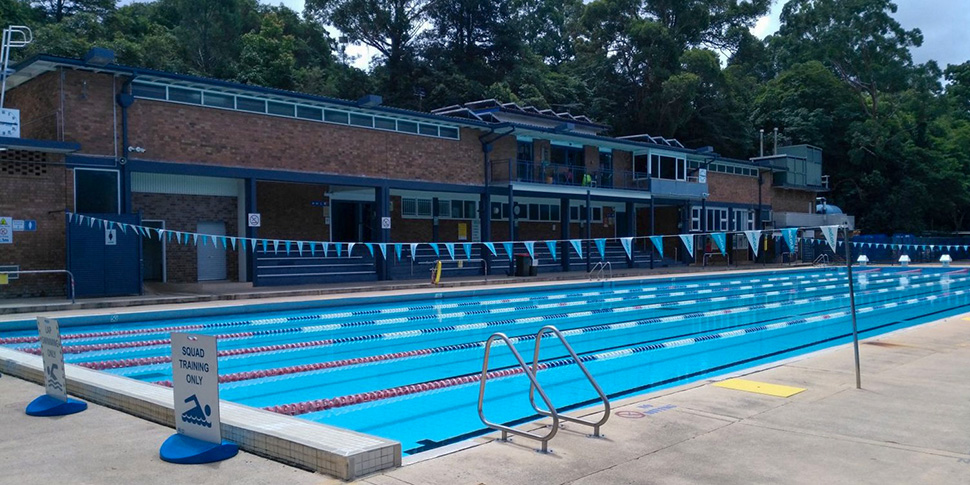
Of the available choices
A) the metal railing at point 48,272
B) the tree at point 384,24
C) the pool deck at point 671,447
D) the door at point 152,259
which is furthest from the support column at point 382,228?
the tree at point 384,24

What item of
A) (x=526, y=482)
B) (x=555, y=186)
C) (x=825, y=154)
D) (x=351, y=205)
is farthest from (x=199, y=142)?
(x=825, y=154)

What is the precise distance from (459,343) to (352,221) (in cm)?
1566

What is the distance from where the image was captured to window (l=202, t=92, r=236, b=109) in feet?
69.5

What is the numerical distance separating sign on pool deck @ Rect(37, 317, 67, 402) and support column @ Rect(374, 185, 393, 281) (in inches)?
704

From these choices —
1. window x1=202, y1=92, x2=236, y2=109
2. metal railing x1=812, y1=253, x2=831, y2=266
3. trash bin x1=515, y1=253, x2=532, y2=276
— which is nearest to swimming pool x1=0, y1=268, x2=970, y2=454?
trash bin x1=515, y1=253, x2=532, y2=276

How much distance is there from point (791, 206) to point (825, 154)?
42.7 ft

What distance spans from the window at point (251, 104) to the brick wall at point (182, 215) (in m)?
3.21

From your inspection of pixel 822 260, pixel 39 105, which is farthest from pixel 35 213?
pixel 822 260

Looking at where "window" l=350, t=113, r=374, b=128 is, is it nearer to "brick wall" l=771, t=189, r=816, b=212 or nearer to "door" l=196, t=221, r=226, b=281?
"door" l=196, t=221, r=226, b=281

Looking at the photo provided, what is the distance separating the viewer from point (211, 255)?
76.9ft

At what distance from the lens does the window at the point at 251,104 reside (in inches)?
863

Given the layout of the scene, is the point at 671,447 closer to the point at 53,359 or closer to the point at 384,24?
the point at 53,359

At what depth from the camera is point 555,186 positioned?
101 ft

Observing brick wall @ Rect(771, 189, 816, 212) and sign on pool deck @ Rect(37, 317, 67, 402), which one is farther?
brick wall @ Rect(771, 189, 816, 212)
